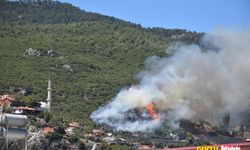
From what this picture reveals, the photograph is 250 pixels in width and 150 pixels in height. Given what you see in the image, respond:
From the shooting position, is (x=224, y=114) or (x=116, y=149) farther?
(x=116, y=149)

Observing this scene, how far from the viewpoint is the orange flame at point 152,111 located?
125394mm

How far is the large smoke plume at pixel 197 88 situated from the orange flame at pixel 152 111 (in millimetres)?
646

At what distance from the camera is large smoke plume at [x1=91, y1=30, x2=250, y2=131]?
11819 cm

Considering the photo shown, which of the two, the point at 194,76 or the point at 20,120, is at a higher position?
the point at 194,76

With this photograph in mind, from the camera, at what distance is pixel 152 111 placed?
12662 cm

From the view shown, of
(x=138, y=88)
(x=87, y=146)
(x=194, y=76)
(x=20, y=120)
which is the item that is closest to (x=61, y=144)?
(x=87, y=146)

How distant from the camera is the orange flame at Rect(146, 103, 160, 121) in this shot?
125 meters

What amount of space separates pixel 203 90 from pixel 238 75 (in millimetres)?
6488

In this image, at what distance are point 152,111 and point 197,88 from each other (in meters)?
10.5

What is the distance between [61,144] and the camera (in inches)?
5315

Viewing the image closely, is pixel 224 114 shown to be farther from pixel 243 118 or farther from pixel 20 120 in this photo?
pixel 20 120

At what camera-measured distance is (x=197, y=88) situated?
12044 cm

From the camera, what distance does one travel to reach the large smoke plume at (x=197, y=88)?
11819cm

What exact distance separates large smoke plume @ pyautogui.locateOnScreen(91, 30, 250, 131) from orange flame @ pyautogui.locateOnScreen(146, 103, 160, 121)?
2.12ft
